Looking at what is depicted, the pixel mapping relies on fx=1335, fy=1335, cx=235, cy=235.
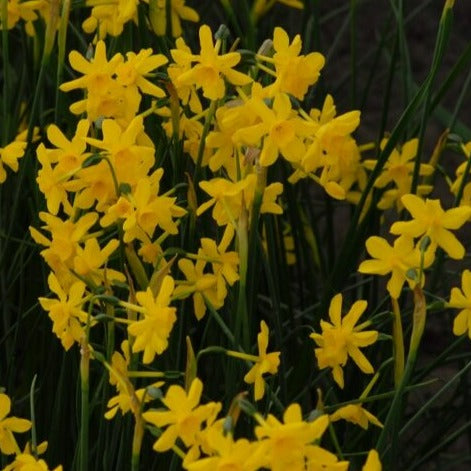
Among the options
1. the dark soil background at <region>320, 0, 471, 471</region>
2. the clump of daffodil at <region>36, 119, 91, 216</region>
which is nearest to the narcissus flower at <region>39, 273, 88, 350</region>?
the clump of daffodil at <region>36, 119, 91, 216</region>

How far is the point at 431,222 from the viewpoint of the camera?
149 cm

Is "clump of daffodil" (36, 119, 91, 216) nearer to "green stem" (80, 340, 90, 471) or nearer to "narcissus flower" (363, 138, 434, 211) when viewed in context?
"green stem" (80, 340, 90, 471)

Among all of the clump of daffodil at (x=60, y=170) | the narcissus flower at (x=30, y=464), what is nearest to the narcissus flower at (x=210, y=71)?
the clump of daffodil at (x=60, y=170)

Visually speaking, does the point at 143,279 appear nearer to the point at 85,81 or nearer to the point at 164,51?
the point at 85,81

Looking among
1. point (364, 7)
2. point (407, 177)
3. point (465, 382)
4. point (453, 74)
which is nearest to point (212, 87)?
point (453, 74)

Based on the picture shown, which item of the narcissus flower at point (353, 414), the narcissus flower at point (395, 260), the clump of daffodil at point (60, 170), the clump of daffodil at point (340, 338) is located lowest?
the narcissus flower at point (353, 414)

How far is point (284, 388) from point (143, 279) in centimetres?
34

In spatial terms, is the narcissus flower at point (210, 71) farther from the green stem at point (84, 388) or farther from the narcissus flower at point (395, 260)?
the green stem at point (84, 388)

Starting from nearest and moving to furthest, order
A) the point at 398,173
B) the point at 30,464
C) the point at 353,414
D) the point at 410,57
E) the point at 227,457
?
the point at 227,457
the point at 30,464
the point at 353,414
the point at 398,173
the point at 410,57

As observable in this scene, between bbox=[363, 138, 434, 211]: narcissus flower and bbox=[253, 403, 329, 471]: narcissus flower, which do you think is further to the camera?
bbox=[363, 138, 434, 211]: narcissus flower

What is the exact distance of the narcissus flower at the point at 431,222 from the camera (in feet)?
4.88

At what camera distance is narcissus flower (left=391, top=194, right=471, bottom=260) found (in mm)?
1487

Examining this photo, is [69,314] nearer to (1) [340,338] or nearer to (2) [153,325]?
(2) [153,325]

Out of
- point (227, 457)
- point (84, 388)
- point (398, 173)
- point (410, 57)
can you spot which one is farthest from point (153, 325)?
point (410, 57)
